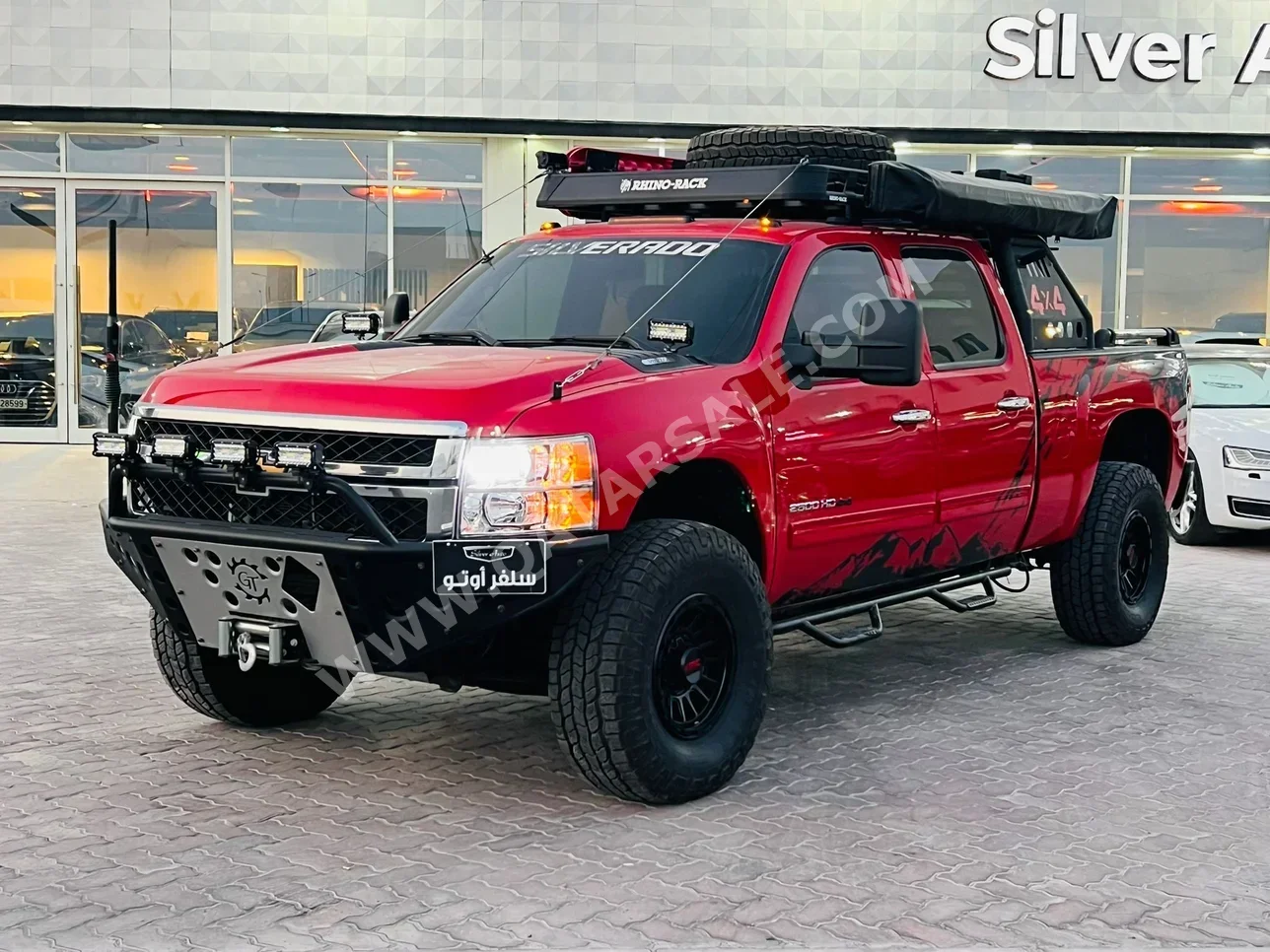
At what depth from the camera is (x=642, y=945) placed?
13.2 ft

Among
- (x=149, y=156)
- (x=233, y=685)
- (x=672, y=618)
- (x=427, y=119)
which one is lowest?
(x=233, y=685)

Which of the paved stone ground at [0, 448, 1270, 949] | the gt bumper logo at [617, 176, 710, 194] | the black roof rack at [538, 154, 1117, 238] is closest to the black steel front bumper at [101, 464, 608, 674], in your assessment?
the paved stone ground at [0, 448, 1270, 949]

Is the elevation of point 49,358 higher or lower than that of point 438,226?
lower

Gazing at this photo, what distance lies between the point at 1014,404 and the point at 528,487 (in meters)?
3.01

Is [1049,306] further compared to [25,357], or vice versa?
[25,357]

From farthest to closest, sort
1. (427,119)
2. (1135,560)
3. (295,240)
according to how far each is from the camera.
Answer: (295,240), (427,119), (1135,560)

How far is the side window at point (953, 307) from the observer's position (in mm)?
6723

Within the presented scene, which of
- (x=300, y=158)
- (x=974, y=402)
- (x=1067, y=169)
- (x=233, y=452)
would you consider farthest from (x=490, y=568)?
(x=1067, y=169)

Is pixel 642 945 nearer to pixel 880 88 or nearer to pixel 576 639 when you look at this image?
pixel 576 639

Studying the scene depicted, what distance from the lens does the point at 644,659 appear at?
4.94 m

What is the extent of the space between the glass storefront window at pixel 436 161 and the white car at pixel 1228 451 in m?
9.41

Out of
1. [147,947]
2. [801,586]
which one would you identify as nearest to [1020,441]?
[801,586]

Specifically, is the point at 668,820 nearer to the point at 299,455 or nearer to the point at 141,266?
the point at 299,455

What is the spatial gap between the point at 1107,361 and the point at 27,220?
14.7m
